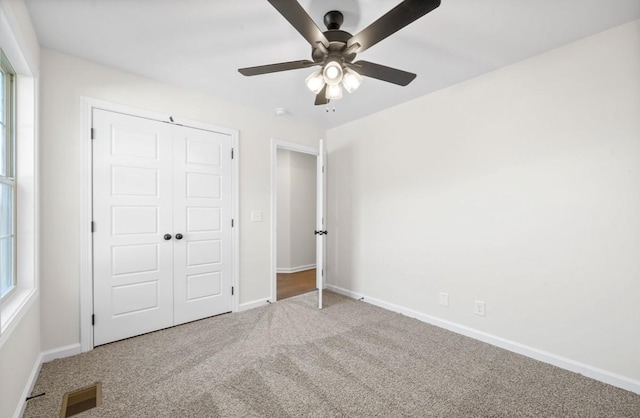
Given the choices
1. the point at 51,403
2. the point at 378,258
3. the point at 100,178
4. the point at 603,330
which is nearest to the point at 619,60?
the point at 603,330

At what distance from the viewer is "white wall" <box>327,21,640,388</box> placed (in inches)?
74.7

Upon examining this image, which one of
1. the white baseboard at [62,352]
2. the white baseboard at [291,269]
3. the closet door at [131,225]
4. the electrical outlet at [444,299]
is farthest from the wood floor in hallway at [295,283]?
the white baseboard at [62,352]

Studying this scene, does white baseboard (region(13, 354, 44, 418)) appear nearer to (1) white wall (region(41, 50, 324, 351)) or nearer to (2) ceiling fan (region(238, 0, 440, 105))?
(1) white wall (region(41, 50, 324, 351))

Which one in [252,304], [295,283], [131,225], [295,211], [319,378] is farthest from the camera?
[295,211]

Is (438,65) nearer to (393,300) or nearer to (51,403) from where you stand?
(393,300)

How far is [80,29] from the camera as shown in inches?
76.6

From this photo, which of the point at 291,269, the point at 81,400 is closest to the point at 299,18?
the point at 81,400

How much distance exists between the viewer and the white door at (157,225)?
2.43m

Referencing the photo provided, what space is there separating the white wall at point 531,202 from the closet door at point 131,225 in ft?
8.21

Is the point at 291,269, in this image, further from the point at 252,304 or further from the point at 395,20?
the point at 395,20

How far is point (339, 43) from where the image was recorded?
64.2 inches

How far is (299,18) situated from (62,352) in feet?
10.0

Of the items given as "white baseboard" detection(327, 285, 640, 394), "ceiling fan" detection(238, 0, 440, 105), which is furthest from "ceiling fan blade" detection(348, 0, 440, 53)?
"white baseboard" detection(327, 285, 640, 394)

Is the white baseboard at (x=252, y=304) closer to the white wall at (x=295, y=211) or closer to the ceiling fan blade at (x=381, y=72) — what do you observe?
the white wall at (x=295, y=211)
